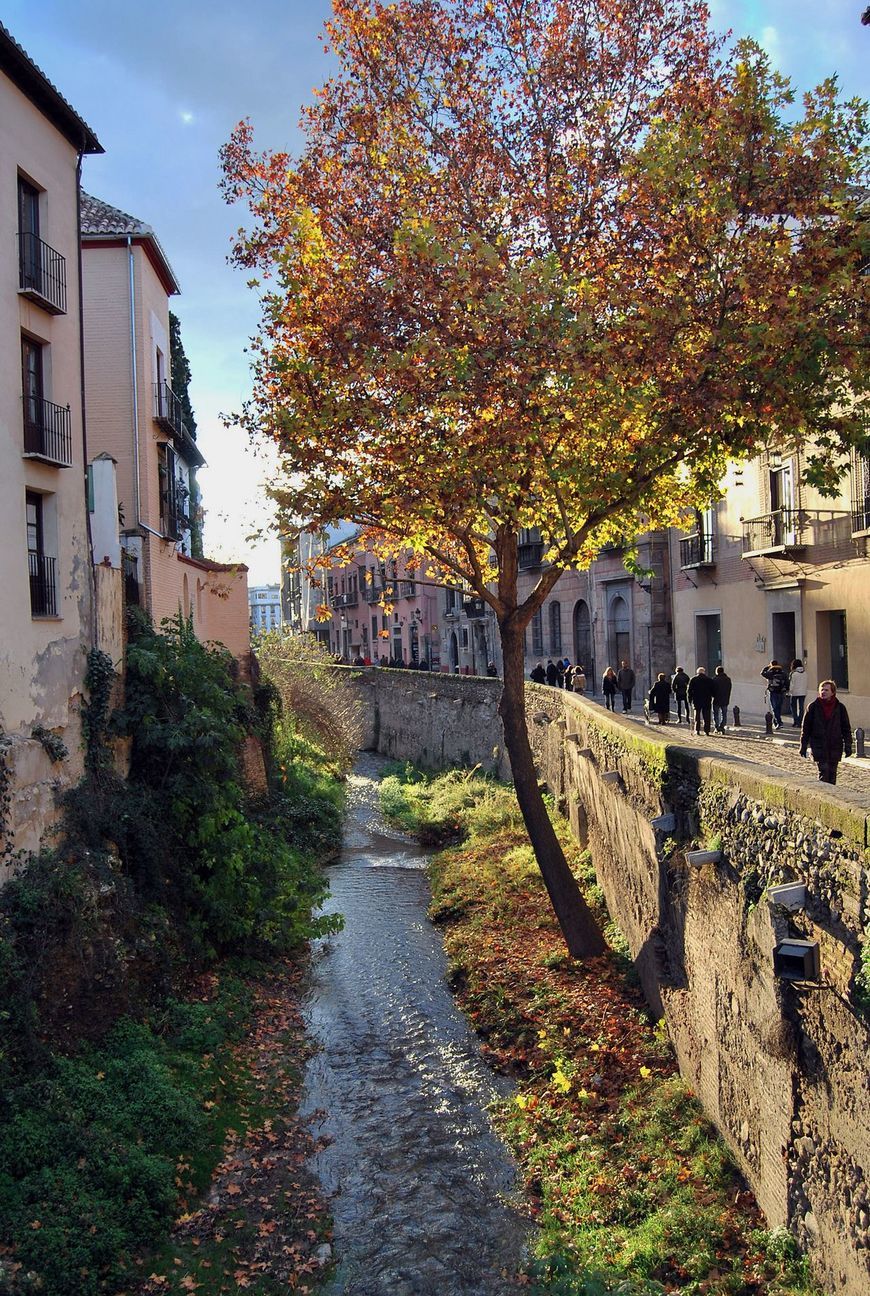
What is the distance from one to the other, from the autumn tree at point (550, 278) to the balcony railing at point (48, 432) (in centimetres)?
209

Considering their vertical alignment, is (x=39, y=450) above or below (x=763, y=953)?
above

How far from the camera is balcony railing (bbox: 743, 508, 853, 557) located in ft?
63.5

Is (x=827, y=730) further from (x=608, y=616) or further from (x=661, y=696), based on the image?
(x=608, y=616)

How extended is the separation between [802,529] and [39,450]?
15.0m

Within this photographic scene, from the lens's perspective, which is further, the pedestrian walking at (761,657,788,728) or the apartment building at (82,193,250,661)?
the pedestrian walking at (761,657,788,728)

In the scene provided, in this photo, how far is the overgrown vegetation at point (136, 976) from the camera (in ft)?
24.0

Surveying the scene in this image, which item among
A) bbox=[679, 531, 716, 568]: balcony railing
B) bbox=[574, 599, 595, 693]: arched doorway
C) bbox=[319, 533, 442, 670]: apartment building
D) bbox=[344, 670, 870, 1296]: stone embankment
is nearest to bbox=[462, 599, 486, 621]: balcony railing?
bbox=[319, 533, 442, 670]: apartment building

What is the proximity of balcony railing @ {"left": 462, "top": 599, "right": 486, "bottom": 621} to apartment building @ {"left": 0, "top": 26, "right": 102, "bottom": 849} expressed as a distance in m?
32.8

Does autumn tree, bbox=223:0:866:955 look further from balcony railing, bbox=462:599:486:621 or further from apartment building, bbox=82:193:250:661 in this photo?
balcony railing, bbox=462:599:486:621

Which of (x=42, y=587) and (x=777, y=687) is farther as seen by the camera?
(x=777, y=687)

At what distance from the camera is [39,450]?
1079cm

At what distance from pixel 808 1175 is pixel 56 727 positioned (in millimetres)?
8397

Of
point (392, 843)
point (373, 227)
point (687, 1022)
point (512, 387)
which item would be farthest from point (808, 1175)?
point (392, 843)

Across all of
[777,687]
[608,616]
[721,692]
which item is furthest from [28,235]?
A: [608,616]
